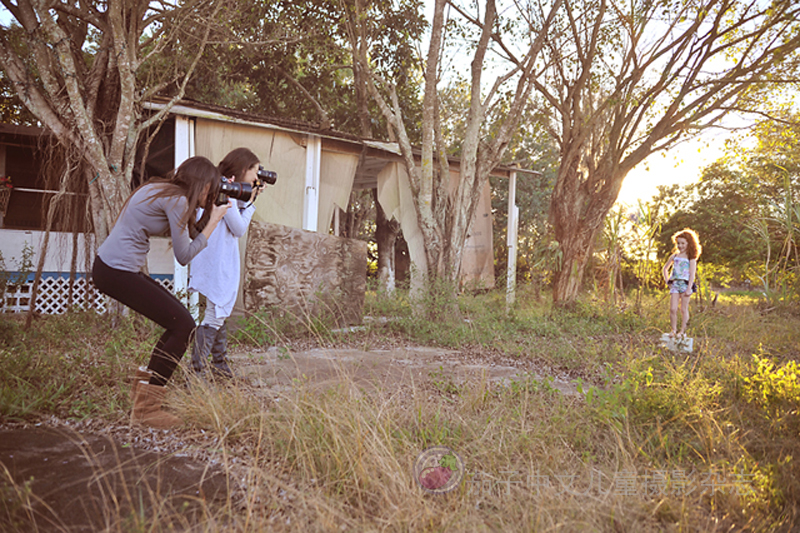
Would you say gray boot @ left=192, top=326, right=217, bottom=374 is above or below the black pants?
below

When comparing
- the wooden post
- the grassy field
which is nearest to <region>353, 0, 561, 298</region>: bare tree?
the wooden post

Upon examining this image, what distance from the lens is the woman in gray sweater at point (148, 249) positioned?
2.75 metres

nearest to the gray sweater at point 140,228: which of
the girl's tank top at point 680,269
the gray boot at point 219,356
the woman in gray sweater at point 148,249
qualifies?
the woman in gray sweater at point 148,249

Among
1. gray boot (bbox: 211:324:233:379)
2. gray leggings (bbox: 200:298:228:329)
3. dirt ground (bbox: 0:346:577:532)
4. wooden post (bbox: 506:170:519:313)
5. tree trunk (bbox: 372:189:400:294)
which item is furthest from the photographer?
tree trunk (bbox: 372:189:400:294)

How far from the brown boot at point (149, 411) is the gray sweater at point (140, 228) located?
2.34 feet

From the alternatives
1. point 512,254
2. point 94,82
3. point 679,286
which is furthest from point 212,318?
point 512,254

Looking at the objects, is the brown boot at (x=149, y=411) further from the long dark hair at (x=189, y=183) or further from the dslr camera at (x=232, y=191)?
the dslr camera at (x=232, y=191)

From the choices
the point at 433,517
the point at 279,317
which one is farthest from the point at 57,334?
the point at 433,517

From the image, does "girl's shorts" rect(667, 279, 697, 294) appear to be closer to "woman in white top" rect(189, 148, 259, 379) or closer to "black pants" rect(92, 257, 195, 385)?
"woman in white top" rect(189, 148, 259, 379)

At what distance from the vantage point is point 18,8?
221 inches

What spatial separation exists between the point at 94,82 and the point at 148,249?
434cm

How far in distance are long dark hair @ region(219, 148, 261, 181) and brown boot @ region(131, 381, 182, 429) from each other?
1.47 m

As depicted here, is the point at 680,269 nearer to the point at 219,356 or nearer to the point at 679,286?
the point at 679,286

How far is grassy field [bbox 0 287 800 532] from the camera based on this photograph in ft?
6.84
